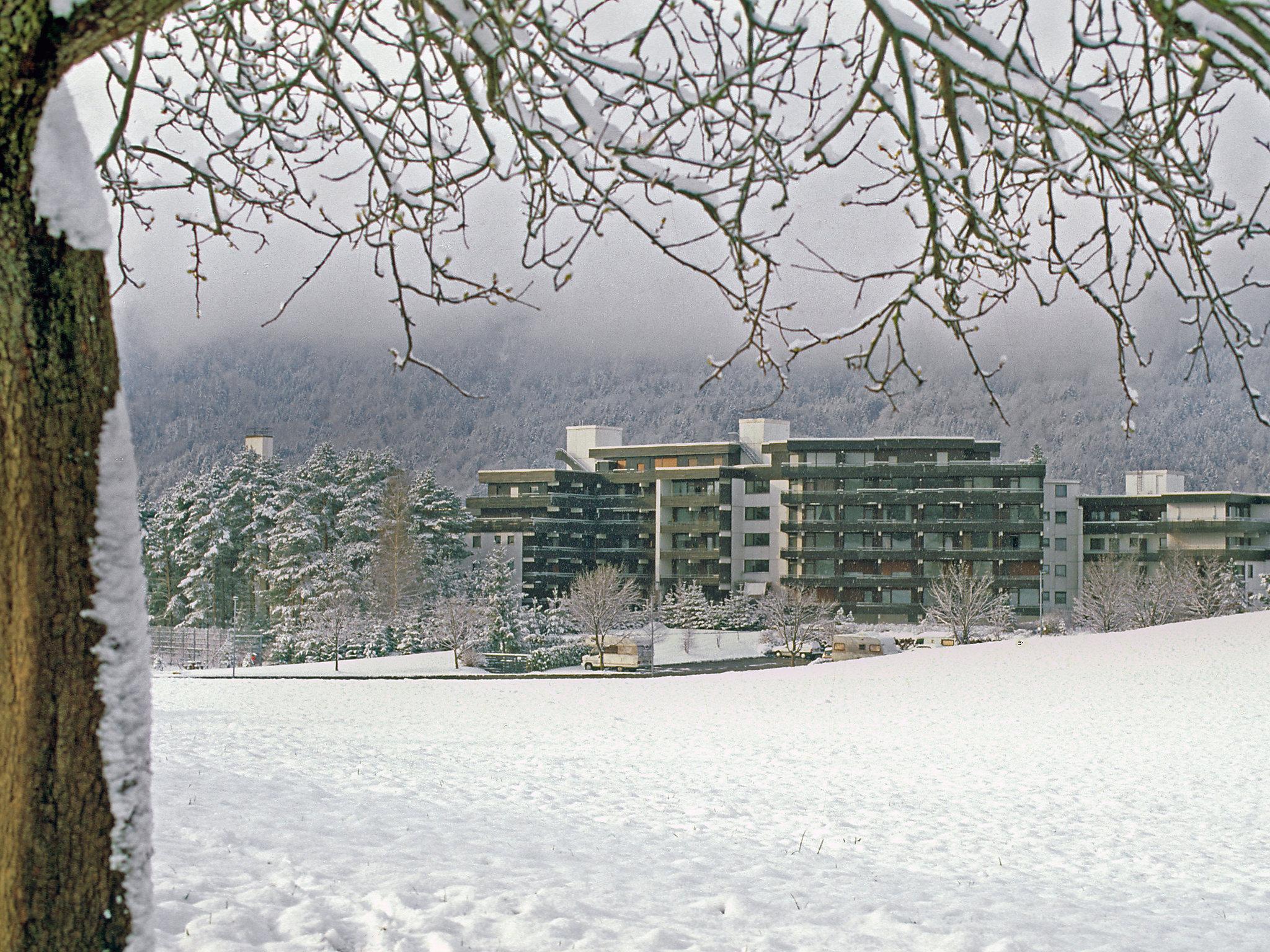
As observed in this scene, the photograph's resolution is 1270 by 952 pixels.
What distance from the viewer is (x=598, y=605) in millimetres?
51688

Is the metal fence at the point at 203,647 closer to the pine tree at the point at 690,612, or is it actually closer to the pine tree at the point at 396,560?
the pine tree at the point at 396,560

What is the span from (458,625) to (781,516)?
2282 centimetres

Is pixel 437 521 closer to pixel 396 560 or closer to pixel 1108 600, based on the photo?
pixel 396 560

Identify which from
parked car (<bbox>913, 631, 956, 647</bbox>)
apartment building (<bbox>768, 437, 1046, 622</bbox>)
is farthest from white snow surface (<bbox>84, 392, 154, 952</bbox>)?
apartment building (<bbox>768, 437, 1046, 622</bbox>)

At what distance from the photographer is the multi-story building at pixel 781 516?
60.4 m

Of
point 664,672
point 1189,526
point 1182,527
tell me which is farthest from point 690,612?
point 1189,526

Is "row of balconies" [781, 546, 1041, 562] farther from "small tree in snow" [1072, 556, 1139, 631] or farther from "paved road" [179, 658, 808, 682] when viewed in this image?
"paved road" [179, 658, 808, 682]

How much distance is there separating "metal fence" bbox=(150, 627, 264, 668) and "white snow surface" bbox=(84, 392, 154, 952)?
44.8 m

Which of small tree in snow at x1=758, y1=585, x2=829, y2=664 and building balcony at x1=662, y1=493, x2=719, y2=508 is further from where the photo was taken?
building balcony at x1=662, y1=493, x2=719, y2=508

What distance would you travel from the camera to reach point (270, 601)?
51656mm

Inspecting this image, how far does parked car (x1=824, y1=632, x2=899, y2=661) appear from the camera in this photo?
4991 cm

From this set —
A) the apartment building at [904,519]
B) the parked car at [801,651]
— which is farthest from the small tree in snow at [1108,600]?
the parked car at [801,651]

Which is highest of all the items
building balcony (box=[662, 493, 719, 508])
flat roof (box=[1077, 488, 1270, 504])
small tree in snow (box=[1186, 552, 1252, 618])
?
flat roof (box=[1077, 488, 1270, 504])

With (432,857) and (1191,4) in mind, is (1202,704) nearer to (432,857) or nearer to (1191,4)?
(432,857)
